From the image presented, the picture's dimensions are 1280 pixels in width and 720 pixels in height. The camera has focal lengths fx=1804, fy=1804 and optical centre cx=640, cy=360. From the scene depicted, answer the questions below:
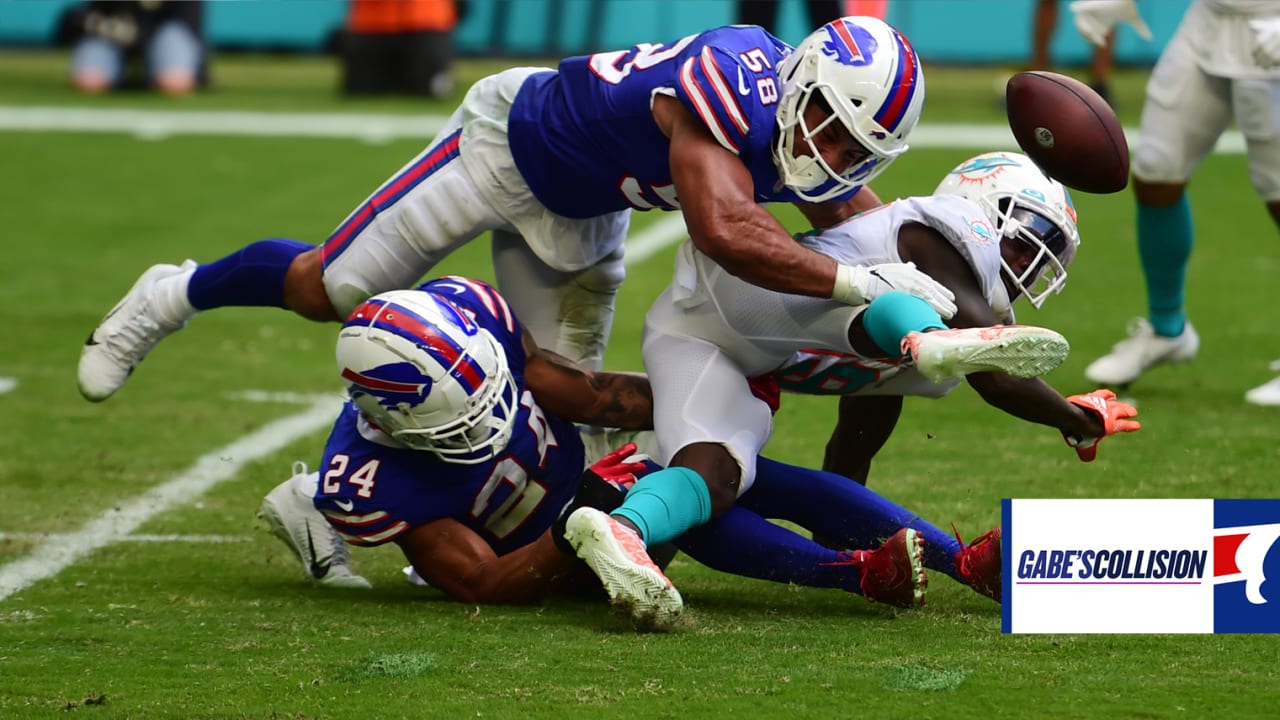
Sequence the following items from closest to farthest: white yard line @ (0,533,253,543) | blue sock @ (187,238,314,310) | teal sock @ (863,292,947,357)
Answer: teal sock @ (863,292,947,357), white yard line @ (0,533,253,543), blue sock @ (187,238,314,310)

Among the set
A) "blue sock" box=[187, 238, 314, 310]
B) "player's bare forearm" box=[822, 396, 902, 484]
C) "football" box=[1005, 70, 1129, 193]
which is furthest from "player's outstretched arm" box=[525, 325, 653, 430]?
"football" box=[1005, 70, 1129, 193]

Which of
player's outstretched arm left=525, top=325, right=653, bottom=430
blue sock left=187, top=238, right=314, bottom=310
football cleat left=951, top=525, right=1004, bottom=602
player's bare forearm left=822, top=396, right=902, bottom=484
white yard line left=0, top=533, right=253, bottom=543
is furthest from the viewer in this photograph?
blue sock left=187, top=238, right=314, bottom=310

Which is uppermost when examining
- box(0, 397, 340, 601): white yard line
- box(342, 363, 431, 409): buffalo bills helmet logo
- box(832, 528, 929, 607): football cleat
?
box(342, 363, 431, 409): buffalo bills helmet logo

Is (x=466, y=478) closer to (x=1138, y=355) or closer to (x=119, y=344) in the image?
(x=119, y=344)

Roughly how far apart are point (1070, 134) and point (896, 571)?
1.13m

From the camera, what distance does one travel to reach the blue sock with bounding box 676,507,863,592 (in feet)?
12.5

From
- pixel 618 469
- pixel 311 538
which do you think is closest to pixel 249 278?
pixel 311 538

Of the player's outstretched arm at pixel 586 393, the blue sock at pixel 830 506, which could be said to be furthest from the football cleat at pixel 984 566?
the player's outstretched arm at pixel 586 393

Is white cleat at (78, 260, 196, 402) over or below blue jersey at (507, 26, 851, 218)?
below

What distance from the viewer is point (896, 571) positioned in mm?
3625

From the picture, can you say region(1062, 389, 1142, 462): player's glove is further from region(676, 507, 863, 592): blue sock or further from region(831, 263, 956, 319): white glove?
region(676, 507, 863, 592): blue sock

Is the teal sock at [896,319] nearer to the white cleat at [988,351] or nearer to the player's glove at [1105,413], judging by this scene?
the white cleat at [988,351]

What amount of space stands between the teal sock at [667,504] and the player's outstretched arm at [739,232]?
441mm

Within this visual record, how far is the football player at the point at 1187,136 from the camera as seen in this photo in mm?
5793
